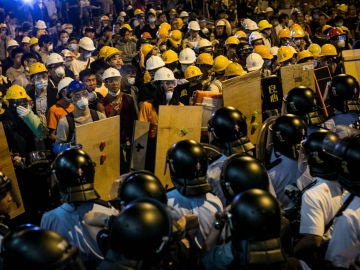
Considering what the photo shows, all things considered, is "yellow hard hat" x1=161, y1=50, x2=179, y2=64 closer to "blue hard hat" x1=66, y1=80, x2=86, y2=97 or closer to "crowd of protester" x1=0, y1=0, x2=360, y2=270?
"crowd of protester" x1=0, y1=0, x2=360, y2=270

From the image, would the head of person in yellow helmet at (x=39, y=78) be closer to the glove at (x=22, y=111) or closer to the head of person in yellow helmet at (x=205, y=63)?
the glove at (x=22, y=111)

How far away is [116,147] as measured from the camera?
650 cm

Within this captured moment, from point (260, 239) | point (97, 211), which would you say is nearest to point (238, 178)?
point (260, 239)

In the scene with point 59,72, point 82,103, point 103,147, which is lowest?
point 103,147

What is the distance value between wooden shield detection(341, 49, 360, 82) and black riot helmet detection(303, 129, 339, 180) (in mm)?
5157

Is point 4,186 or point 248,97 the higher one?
point 4,186

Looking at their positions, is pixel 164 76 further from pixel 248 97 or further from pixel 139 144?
pixel 139 144

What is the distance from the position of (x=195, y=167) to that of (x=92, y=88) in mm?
4965

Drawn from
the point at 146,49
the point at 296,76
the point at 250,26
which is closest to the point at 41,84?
the point at 146,49

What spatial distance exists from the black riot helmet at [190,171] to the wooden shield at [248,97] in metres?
3.14

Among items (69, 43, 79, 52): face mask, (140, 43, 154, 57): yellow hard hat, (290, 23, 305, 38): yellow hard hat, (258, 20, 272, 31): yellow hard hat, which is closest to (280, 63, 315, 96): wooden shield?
(140, 43, 154, 57): yellow hard hat

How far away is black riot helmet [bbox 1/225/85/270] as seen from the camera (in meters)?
2.65

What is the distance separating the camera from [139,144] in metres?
6.86

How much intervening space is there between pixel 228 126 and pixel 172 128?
5.33ft
